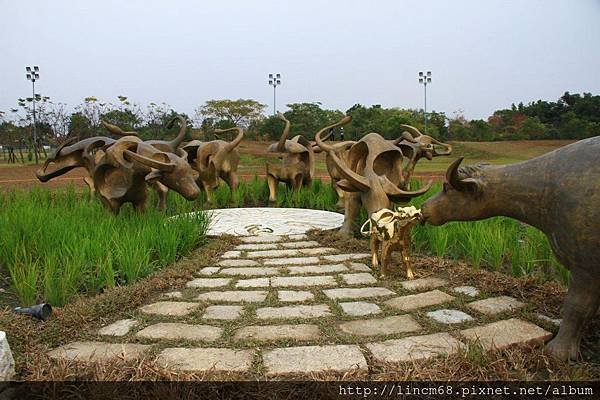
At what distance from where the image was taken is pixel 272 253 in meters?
4.46

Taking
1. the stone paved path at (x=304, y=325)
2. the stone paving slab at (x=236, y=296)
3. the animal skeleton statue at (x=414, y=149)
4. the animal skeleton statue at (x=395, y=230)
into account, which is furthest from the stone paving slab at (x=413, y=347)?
the animal skeleton statue at (x=414, y=149)

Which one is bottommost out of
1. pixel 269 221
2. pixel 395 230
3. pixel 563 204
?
pixel 269 221

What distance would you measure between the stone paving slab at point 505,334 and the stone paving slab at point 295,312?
2.77 ft

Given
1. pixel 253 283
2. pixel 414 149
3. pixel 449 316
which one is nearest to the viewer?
pixel 449 316

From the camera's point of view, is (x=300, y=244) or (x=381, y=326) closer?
(x=381, y=326)

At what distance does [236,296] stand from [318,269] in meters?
0.92

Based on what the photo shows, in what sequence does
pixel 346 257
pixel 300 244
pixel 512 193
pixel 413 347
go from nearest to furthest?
pixel 413 347 < pixel 512 193 < pixel 346 257 < pixel 300 244

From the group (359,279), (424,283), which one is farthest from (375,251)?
(424,283)

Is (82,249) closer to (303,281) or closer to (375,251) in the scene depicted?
(303,281)

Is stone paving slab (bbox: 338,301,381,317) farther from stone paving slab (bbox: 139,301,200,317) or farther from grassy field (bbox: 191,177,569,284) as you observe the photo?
grassy field (bbox: 191,177,569,284)

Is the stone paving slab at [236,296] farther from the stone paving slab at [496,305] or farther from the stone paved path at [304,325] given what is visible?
the stone paving slab at [496,305]

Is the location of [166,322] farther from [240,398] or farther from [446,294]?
[446,294]

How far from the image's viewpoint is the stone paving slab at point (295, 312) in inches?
106

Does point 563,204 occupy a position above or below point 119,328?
above
